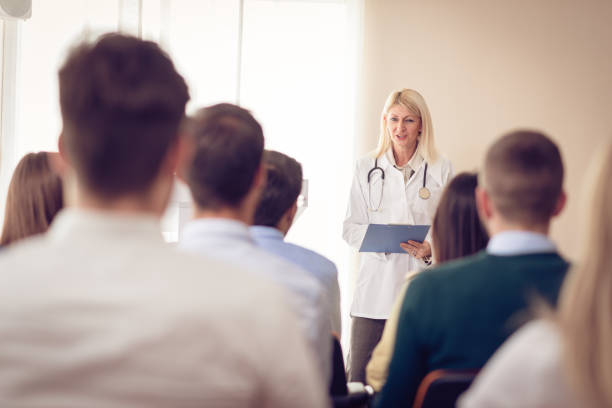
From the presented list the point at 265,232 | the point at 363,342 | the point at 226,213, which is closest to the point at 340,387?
the point at 265,232

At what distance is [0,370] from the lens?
2.32ft

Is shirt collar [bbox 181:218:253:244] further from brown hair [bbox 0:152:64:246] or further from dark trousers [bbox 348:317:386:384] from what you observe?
dark trousers [bbox 348:317:386:384]

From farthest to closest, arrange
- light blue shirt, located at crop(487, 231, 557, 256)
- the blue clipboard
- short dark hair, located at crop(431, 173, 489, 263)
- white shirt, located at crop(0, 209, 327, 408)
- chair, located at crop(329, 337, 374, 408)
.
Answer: the blue clipboard → short dark hair, located at crop(431, 173, 489, 263) → chair, located at crop(329, 337, 374, 408) → light blue shirt, located at crop(487, 231, 557, 256) → white shirt, located at crop(0, 209, 327, 408)

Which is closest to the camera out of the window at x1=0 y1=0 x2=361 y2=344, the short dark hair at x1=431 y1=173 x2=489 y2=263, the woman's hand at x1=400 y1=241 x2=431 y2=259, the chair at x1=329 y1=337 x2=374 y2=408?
the chair at x1=329 y1=337 x2=374 y2=408

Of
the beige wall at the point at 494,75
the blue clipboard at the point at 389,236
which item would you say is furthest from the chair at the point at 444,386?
the beige wall at the point at 494,75

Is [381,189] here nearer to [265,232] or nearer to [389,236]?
[389,236]

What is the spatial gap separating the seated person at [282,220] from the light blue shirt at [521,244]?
0.54 m

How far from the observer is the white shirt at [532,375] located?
798 millimetres

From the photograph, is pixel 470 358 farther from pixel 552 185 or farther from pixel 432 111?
pixel 432 111

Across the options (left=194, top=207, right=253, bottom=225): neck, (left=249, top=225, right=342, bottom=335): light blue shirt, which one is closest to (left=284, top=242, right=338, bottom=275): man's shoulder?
(left=249, top=225, right=342, bottom=335): light blue shirt

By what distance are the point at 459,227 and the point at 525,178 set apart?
45 cm

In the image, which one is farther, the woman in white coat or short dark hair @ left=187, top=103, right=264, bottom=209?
the woman in white coat

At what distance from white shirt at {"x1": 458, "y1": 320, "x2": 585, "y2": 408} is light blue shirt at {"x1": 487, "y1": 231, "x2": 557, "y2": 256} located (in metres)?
0.51

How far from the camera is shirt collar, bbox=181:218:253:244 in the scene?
120 cm
